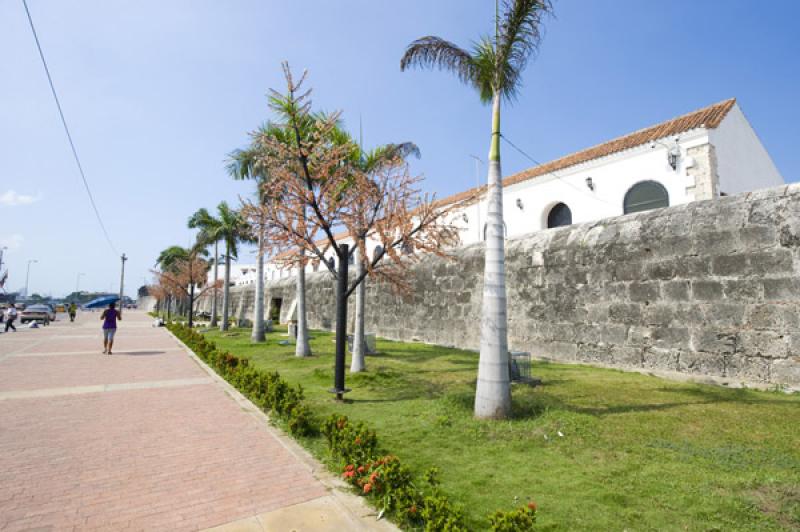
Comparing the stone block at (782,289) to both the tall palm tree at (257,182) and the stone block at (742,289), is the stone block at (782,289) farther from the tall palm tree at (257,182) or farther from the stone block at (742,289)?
the tall palm tree at (257,182)

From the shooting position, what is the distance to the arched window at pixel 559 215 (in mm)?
20562

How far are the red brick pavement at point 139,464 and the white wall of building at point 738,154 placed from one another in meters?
19.0

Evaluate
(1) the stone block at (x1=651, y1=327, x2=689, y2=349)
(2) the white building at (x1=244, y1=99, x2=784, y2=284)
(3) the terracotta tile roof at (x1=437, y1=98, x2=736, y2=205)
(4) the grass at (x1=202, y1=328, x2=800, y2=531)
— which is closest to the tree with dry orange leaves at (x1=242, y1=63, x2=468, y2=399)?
(4) the grass at (x1=202, y1=328, x2=800, y2=531)

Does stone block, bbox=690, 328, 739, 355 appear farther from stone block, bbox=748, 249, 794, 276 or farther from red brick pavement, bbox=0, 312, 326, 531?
red brick pavement, bbox=0, 312, 326, 531

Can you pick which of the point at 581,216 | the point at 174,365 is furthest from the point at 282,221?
the point at 581,216

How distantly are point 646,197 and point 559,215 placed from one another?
4399mm

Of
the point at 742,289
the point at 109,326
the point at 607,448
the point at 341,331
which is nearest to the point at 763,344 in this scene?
the point at 742,289

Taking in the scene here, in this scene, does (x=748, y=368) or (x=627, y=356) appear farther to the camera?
(x=627, y=356)

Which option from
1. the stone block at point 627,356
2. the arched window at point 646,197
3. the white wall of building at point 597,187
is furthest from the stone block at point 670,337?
the arched window at point 646,197

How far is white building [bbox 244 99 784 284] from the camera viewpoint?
51.2ft

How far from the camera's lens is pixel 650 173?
16828 mm

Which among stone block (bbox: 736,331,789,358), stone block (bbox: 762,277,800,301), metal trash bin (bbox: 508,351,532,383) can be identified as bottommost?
metal trash bin (bbox: 508,351,532,383)

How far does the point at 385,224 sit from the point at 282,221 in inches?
73.3

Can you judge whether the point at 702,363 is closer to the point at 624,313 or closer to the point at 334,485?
the point at 624,313
